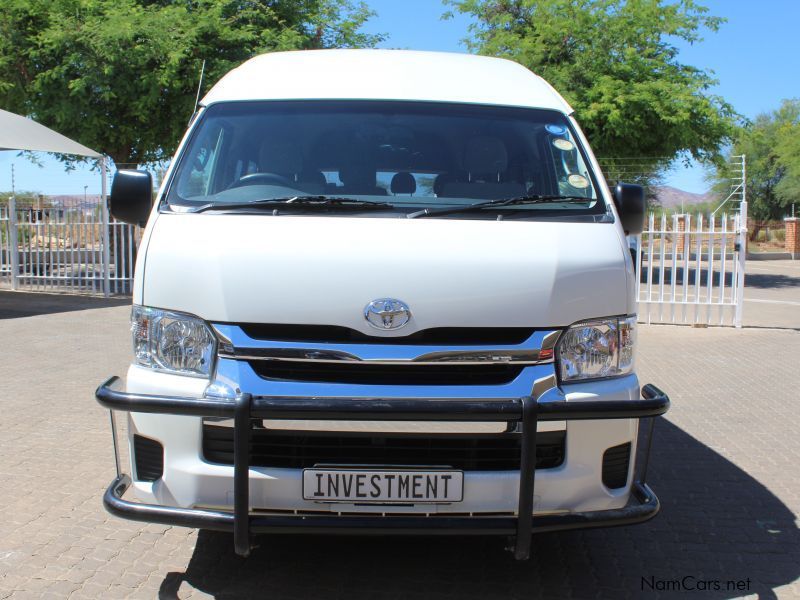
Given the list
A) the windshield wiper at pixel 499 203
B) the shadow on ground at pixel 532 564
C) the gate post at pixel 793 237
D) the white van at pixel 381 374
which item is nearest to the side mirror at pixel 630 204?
the windshield wiper at pixel 499 203

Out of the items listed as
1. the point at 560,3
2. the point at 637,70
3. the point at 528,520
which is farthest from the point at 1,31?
the point at 528,520

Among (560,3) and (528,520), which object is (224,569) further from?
(560,3)

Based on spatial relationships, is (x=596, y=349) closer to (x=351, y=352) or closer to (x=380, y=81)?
(x=351, y=352)

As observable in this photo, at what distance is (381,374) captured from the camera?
3.25 meters

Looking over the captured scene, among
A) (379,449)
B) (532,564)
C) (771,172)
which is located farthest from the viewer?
(771,172)

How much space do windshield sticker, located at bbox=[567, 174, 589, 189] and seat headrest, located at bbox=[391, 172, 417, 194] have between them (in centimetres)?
78

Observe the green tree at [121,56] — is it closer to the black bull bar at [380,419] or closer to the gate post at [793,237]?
the black bull bar at [380,419]

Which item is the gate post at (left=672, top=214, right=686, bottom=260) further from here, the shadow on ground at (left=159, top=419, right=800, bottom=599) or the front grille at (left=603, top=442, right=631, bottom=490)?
the front grille at (left=603, top=442, right=631, bottom=490)

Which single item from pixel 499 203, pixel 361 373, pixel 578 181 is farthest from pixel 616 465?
pixel 578 181

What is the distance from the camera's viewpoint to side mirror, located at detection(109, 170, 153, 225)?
411 cm

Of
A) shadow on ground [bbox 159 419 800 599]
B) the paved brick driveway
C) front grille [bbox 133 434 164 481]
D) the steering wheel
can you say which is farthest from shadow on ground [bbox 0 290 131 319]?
front grille [bbox 133 434 164 481]

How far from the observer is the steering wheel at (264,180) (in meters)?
4.11

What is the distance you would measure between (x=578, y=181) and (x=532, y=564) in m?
1.88

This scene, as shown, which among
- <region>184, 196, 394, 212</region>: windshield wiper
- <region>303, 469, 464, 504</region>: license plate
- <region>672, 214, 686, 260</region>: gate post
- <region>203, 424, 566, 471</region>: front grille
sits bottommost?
<region>303, 469, 464, 504</region>: license plate
